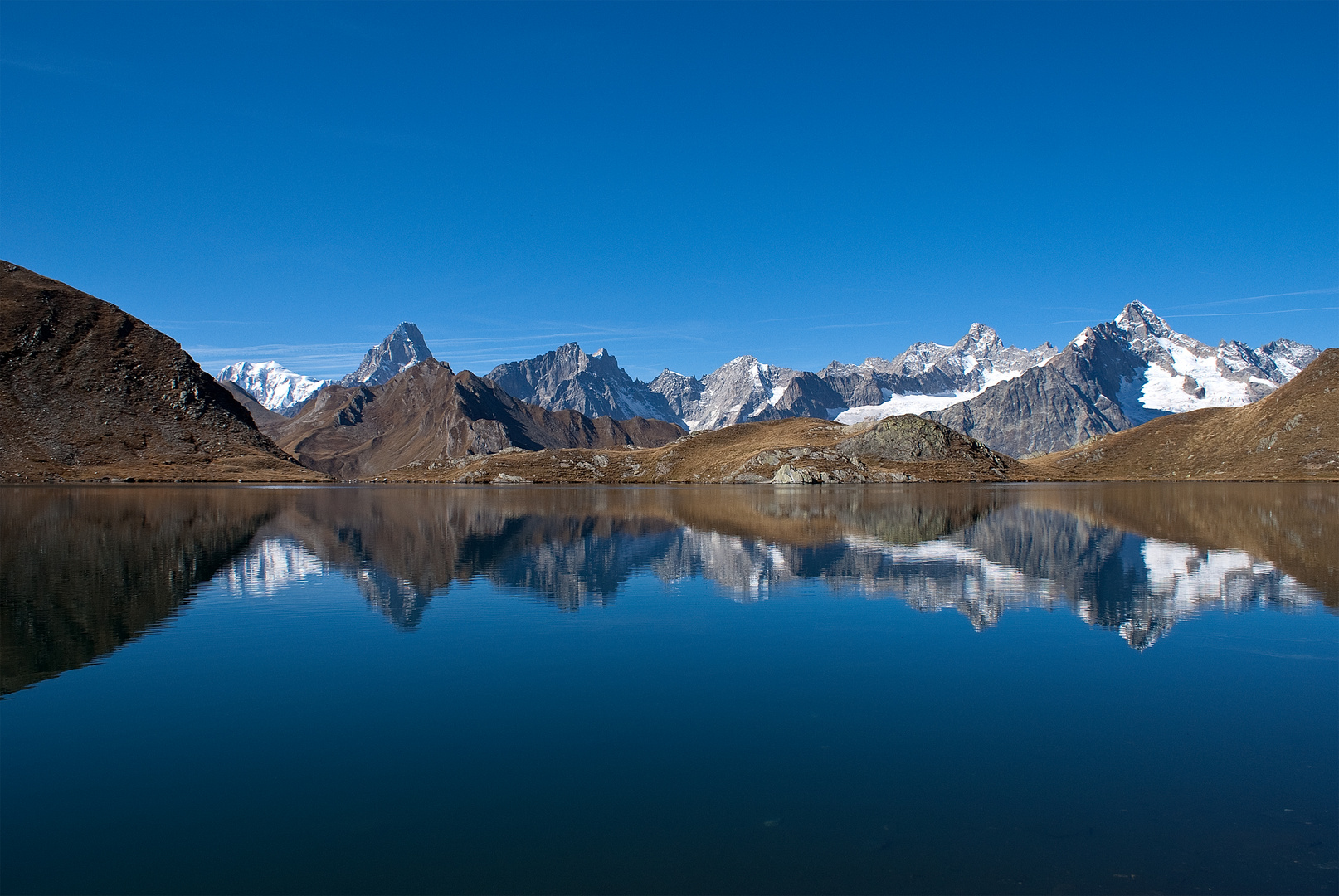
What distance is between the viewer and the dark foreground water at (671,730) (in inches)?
572

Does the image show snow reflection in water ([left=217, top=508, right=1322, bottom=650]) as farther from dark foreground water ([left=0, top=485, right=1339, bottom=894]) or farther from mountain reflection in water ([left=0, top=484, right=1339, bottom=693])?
dark foreground water ([left=0, top=485, right=1339, bottom=894])

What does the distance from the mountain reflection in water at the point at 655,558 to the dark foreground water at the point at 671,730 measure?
0.54 metres

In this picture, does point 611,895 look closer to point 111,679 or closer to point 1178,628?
point 111,679

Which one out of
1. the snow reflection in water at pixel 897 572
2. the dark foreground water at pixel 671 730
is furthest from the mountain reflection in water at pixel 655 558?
the dark foreground water at pixel 671 730

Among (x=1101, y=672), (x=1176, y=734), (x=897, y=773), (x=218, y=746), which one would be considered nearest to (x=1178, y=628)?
(x=1101, y=672)

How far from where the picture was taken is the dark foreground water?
14.5 m

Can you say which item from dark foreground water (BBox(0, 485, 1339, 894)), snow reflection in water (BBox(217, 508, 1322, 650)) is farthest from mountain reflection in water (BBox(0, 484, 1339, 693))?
dark foreground water (BBox(0, 485, 1339, 894))

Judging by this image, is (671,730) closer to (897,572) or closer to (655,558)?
(897,572)

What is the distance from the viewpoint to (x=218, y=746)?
67.7 feet

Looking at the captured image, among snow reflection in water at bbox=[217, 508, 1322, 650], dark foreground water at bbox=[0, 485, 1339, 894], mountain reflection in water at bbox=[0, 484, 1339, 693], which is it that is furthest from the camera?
snow reflection in water at bbox=[217, 508, 1322, 650]

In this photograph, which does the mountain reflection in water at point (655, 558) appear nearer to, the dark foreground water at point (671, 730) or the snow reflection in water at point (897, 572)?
the snow reflection in water at point (897, 572)

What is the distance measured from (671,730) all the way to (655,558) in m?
39.1

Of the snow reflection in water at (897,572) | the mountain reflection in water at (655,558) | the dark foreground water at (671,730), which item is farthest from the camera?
the snow reflection in water at (897,572)

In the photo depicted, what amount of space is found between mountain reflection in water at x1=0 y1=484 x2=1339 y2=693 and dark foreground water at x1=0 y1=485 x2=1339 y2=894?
0.54m
